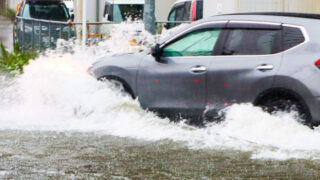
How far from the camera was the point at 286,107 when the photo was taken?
30.9 feet

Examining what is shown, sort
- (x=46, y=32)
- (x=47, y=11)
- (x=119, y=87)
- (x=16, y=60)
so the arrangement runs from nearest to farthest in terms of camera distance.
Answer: (x=119, y=87) → (x=16, y=60) → (x=46, y=32) → (x=47, y=11)

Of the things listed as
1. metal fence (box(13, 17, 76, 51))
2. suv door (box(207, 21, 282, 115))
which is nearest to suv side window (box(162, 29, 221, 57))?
suv door (box(207, 21, 282, 115))

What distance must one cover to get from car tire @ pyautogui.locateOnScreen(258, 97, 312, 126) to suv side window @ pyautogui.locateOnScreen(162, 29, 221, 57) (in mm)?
1045

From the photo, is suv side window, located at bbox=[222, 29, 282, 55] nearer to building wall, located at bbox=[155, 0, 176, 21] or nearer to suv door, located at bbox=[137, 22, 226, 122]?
suv door, located at bbox=[137, 22, 226, 122]

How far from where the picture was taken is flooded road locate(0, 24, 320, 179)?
26.0ft

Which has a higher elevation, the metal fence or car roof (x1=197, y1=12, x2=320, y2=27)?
car roof (x1=197, y1=12, x2=320, y2=27)

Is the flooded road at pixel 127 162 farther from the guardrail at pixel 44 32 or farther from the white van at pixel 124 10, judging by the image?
the white van at pixel 124 10

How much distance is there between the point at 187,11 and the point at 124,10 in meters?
4.63

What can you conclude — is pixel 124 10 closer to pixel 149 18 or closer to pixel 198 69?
pixel 149 18

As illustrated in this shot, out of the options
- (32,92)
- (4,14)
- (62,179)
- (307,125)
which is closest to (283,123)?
(307,125)

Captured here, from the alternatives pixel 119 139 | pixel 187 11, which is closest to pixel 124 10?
pixel 187 11

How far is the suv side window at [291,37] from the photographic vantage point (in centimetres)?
952

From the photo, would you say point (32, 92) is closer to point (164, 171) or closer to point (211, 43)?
point (211, 43)

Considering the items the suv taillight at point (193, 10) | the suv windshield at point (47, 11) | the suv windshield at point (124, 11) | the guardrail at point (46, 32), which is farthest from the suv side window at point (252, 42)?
the suv windshield at point (47, 11)
